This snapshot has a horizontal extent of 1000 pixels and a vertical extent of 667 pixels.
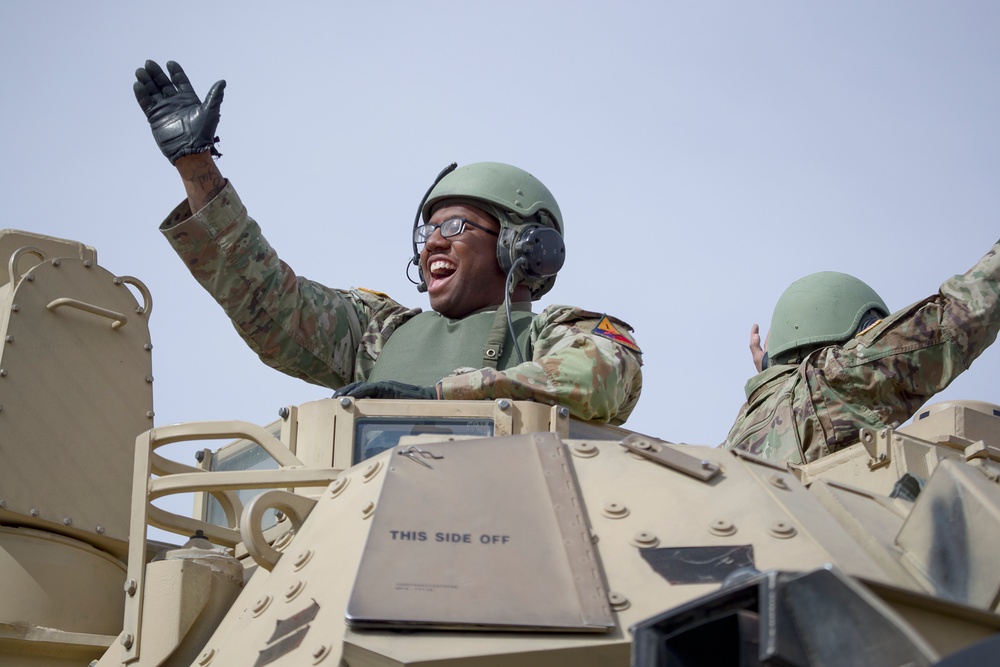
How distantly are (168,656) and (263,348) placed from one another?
2.75 metres

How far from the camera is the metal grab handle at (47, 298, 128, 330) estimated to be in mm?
6422

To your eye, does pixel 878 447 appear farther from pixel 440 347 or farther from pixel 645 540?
pixel 645 540

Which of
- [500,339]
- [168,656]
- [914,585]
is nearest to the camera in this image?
[914,585]

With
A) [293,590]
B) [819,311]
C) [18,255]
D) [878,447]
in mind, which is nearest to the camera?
[293,590]

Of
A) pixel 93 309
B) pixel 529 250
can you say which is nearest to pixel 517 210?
pixel 529 250

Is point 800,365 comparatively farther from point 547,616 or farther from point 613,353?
point 547,616

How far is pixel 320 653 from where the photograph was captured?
370cm

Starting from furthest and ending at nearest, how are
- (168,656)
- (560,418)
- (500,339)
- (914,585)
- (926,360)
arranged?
(926,360), (500,339), (560,418), (168,656), (914,585)

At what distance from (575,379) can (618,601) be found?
6.93 feet

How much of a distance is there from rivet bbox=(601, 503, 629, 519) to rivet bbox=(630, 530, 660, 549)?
0.12 metres

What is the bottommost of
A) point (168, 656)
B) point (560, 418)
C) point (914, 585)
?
point (168, 656)

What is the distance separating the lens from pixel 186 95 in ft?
22.3

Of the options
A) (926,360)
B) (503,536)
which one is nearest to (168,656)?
(503,536)

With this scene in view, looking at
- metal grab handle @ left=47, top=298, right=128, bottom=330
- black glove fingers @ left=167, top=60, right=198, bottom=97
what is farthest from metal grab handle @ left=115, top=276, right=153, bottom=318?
black glove fingers @ left=167, top=60, right=198, bottom=97
